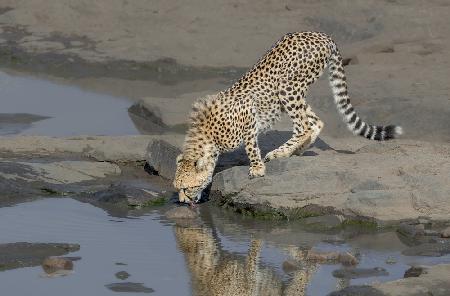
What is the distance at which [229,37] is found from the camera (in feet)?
77.2

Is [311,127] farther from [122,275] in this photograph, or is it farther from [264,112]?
[122,275]

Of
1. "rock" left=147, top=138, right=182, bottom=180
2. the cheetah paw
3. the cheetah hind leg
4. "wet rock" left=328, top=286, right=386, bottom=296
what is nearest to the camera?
"wet rock" left=328, top=286, right=386, bottom=296

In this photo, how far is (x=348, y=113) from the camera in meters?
14.8

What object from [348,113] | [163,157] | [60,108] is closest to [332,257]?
[348,113]

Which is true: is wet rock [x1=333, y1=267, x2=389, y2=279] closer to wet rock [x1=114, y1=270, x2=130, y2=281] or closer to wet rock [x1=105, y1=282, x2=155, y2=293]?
wet rock [x1=105, y1=282, x2=155, y2=293]

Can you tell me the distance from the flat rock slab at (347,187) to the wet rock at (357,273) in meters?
1.56

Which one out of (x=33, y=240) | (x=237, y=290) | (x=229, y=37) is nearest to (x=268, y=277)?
(x=237, y=290)

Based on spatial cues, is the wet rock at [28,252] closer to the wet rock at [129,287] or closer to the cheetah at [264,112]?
the wet rock at [129,287]

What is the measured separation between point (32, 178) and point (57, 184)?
0.93 ft

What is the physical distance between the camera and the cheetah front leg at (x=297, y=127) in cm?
1442

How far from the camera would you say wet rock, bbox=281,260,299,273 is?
11.1 metres

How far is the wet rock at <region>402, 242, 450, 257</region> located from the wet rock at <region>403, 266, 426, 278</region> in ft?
2.69

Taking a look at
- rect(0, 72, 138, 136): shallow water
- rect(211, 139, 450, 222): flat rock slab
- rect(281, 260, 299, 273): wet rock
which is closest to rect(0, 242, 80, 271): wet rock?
rect(281, 260, 299, 273): wet rock

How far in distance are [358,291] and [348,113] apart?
505 cm
